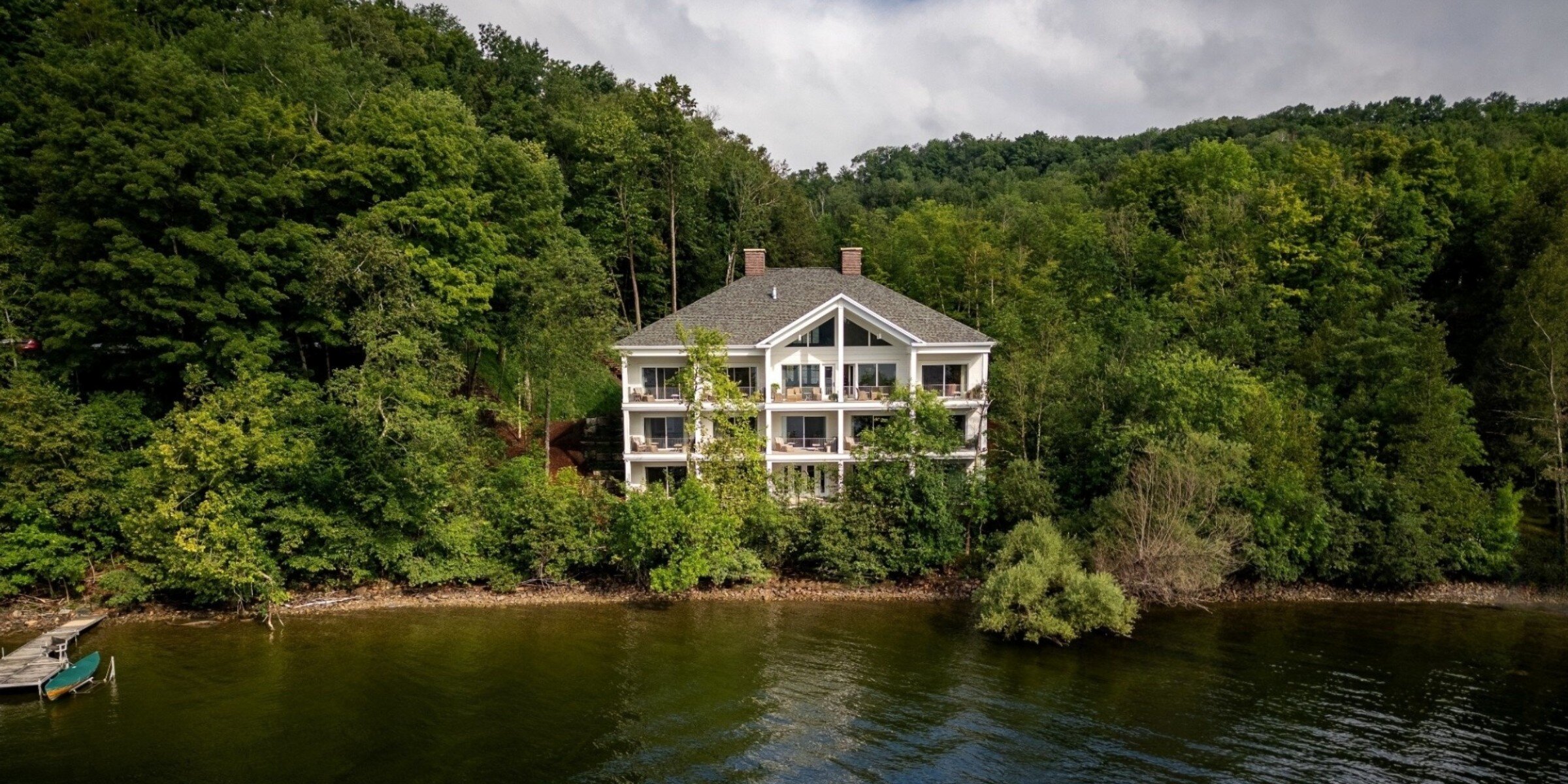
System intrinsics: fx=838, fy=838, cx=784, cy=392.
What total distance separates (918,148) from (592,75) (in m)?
52.7

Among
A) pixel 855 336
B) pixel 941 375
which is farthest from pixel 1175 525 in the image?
pixel 855 336

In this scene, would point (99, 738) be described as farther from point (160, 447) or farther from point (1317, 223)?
point (1317, 223)

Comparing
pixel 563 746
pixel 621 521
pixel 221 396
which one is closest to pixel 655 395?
pixel 621 521

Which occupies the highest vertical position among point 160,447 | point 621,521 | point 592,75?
point 592,75

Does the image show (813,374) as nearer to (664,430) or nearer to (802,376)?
(802,376)

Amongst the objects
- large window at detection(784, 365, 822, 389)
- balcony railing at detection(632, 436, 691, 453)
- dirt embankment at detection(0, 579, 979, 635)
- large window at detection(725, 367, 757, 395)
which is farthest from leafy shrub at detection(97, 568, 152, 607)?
large window at detection(784, 365, 822, 389)

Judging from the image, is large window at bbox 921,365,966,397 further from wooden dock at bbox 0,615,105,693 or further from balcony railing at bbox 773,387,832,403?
wooden dock at bbox 0,615,105,693

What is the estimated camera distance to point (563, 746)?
19.0m

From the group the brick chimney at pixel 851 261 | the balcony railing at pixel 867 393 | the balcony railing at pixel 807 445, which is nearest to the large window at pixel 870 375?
the balcony railing at pixel 867 393

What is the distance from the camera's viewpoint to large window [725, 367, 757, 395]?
35406 mm

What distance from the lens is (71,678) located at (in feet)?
70.7

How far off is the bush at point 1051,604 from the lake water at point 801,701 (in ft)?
2.17

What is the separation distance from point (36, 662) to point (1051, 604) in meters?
28.2

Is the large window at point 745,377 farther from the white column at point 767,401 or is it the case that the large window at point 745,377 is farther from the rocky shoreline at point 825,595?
the rocky shoreline at point 825,595
